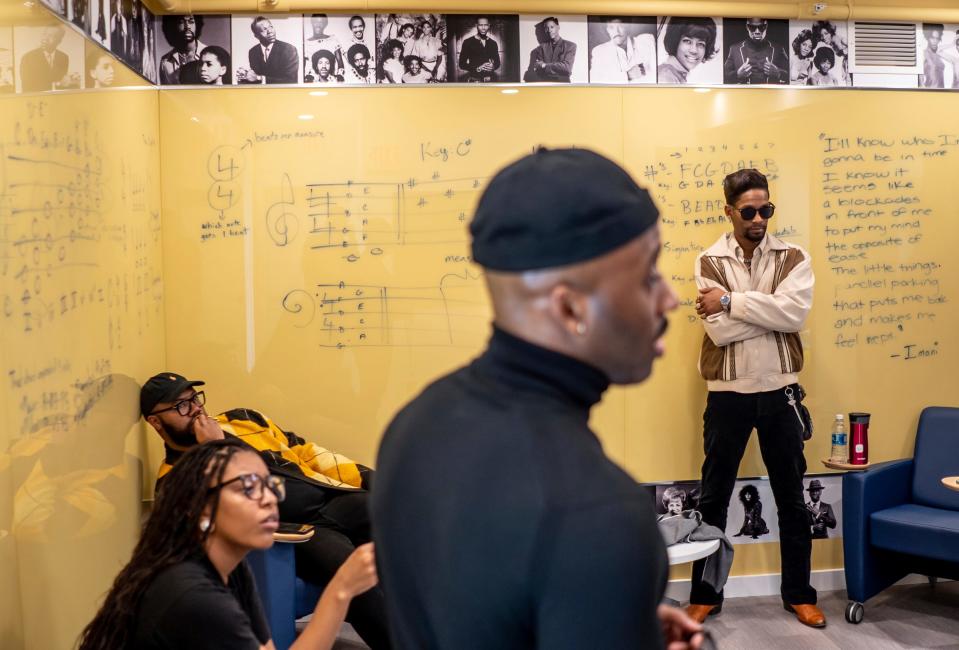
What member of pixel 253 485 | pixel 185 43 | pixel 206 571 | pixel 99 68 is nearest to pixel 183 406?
pixel 99 68

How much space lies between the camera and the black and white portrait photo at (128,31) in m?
3.61

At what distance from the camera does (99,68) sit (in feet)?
11.0

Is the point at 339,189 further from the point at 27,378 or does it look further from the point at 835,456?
the point at 835,456

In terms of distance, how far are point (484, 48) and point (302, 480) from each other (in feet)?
6.76

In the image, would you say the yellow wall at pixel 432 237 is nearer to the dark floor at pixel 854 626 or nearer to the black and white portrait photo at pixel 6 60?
the dark floor at pixel 854 626

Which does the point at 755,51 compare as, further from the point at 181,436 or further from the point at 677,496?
the point at 181,436

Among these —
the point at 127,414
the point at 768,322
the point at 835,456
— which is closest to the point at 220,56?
the point at 127,414

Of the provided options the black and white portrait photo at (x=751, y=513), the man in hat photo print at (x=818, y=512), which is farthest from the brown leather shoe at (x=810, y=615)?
the man in hat photo print at (x=818, y=512)

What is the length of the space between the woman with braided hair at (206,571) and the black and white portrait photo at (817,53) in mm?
3435

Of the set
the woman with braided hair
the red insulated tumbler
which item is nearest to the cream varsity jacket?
the red insulated tumbler

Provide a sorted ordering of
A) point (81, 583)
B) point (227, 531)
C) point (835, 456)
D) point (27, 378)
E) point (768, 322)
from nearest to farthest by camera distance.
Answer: point (227, 531) < point (27, 378) < point (81, 583) < point (768, 322) < point (835, 456)

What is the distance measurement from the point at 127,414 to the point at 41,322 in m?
1.04

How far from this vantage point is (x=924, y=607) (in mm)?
4367

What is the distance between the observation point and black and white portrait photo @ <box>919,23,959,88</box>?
466 centimetres
